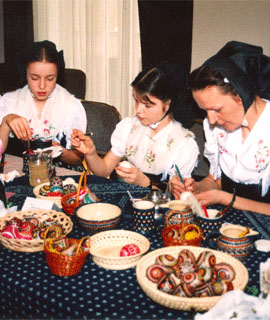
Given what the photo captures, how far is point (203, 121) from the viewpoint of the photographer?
230 centimetres

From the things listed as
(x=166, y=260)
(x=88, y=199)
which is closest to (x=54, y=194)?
(x=88, y=199)

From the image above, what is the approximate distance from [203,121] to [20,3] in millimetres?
2854

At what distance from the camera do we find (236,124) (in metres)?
1.87

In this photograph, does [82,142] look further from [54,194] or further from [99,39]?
[99,39]

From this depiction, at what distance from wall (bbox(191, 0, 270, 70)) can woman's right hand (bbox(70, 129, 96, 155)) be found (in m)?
2.07

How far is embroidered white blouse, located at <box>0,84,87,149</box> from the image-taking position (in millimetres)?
2904

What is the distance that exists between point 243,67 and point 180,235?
775 millimetres

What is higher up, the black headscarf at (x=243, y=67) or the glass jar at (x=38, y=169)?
the black headscarf at (x=243, y=67)

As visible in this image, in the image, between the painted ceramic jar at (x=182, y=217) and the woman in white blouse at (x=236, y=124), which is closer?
the painted ceramic jar at (x=182, y=217)

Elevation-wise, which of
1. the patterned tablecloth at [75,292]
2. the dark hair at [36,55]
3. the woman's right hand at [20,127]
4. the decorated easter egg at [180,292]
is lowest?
the patterned tablecloth at [75,292]

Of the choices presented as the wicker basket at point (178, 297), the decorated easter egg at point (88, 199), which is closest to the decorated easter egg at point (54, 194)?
the decorated easter egg at point (88, 199)

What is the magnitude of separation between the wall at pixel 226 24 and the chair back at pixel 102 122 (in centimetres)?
139

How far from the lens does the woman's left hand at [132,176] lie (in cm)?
201

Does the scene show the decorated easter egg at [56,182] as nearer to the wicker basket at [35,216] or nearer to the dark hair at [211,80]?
the wicker basket at [35,216]
